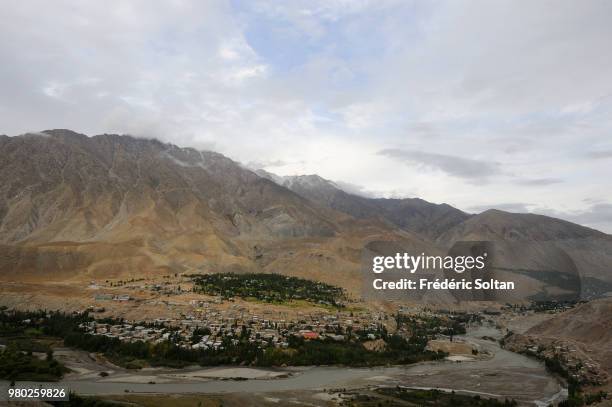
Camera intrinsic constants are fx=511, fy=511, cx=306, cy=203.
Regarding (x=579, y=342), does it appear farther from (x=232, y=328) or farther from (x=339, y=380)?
(x=232, y=328)

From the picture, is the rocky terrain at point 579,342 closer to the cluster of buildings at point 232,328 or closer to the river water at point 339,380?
the river water at point 339,380

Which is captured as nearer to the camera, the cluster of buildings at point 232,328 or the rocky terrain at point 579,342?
the rocky terrain at point 579,342

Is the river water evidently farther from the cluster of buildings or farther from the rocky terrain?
the cluster of buildings

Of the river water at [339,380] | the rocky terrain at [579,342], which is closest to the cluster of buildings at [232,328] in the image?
the river water at [339,380]

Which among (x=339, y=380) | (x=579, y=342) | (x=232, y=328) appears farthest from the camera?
(x=232, y=328)

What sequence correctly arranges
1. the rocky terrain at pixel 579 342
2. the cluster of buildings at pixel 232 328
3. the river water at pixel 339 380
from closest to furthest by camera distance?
the river water at pixel 339 380 < the rocky terrain at pixel 579 342 < the cluster of buildings at pixel 232 328

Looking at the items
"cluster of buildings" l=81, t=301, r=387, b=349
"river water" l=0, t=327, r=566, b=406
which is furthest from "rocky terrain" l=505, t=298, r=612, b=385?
"cluster of buildings" l=81, t=301, r=387, b=349

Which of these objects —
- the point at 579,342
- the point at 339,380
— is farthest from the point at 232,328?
the point at 579,342

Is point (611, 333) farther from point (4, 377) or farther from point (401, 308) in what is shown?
point (4, 377)

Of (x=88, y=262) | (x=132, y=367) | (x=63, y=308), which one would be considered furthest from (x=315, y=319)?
(x=88, y=262)

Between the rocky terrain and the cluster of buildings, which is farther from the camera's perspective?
the cluster of buildings

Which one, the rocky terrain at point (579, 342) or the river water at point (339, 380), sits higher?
the rocky terrain at point (579, 342)

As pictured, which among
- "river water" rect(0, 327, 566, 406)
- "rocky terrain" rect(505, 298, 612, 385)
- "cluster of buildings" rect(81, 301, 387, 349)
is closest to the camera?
"river water" rect(0, 327, 566, 406)
